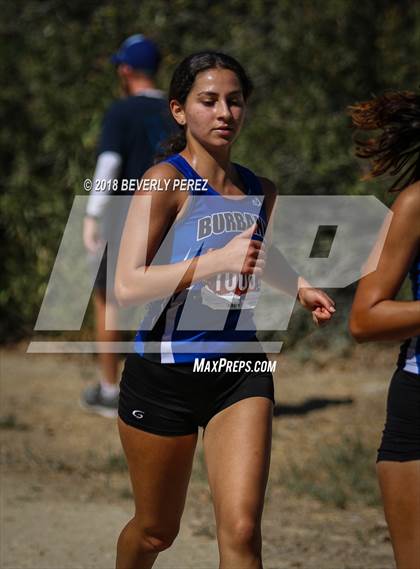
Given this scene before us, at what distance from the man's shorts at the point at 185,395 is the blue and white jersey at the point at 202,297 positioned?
5 cm

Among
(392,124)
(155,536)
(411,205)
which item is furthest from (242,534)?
Result: (392,124)

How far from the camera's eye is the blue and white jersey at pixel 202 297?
3.80 metres

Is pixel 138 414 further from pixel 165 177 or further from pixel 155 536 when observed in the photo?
pixel 165 177

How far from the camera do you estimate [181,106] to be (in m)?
4.07

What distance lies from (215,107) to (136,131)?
10.6 ft

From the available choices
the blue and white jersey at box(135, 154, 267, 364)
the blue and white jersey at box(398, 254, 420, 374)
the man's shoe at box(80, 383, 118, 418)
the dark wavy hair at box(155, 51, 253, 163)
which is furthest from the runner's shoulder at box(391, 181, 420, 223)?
the man's shoe at box(80, 383, 118, 418)

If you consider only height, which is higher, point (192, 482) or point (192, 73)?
point (192, 73)

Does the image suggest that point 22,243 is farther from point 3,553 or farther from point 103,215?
point 3,553

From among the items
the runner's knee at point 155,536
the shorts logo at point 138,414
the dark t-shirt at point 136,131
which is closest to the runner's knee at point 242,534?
the runner's knee at point 155,536

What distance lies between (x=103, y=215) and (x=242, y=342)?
3.49 m

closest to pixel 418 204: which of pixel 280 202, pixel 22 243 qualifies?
pixel 280 202

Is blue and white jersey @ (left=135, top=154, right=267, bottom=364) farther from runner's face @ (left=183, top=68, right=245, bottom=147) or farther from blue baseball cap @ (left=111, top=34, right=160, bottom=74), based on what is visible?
blue baseball cap @ (left=111, top=34, right=160, bottom=74)

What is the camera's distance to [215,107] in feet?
12.9

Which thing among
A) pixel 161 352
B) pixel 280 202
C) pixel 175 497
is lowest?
pixel 280 202
